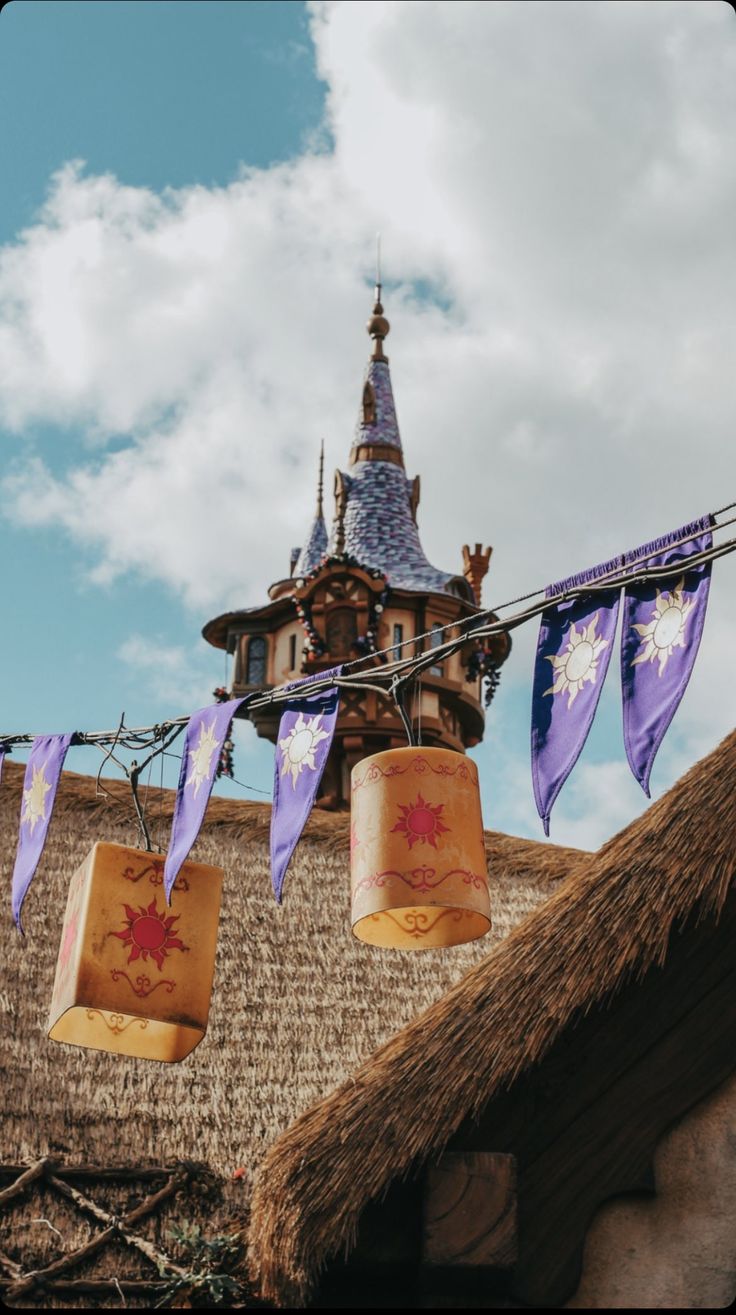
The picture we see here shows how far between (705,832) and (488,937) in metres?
6.05

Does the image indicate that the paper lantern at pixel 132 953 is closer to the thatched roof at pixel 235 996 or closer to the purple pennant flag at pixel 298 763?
the purple pennant flag at pixel 298 763

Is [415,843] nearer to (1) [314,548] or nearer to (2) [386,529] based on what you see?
(2) [386,529]

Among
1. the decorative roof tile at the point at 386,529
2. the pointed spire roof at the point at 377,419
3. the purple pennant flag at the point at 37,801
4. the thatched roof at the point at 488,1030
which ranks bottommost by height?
the thatched roof at the point at 488,1030

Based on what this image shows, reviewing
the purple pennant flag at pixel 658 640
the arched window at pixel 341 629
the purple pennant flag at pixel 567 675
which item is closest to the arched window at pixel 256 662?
the arched window at pixel 341 629

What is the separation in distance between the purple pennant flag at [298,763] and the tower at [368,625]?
14.7 metres

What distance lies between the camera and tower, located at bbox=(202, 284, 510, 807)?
70.7 ft

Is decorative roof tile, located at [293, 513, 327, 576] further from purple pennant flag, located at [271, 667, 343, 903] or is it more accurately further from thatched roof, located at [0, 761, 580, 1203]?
purple pennant flag, located at [271, 667, 343, 903]

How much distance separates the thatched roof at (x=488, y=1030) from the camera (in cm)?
463

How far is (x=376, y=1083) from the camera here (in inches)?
192

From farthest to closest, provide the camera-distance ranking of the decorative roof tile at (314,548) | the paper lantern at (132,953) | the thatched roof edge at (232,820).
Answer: the decorative roof tile at (314,548)
the thatched roof edge at (232,820)
the paper lantern at (132,953)

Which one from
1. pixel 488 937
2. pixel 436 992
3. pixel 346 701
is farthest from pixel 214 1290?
pixel 346 701

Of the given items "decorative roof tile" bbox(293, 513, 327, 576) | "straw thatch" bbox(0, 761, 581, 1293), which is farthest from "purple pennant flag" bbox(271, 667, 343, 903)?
"decorative roof tile" bbox(293, 513, 327, 576)

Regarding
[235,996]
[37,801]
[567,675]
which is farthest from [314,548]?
[567,675]

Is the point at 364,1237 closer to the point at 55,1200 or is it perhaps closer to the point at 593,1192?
the point at 593,1192
